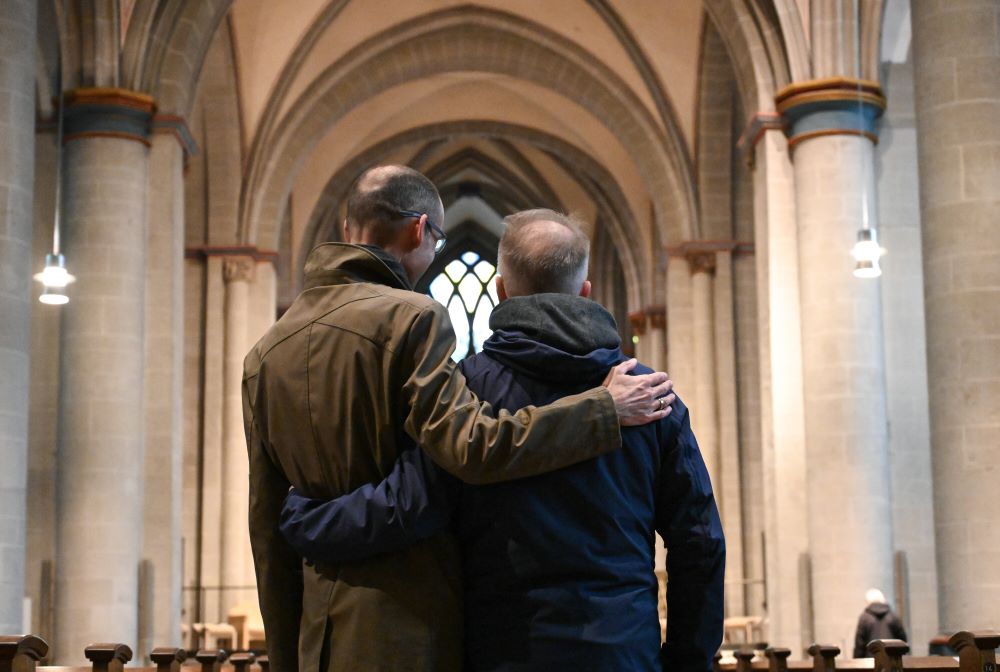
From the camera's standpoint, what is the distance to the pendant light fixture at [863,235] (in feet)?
38.5

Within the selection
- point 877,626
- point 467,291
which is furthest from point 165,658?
point 467,291

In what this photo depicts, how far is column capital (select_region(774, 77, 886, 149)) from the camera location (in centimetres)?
1304

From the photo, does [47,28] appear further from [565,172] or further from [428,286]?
[428,286]

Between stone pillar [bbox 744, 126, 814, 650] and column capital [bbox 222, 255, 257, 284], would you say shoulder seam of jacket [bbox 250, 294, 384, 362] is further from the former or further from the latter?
column capital [bbox 222, 255, 257, 284]

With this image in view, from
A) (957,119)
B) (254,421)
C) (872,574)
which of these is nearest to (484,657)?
(254,421)

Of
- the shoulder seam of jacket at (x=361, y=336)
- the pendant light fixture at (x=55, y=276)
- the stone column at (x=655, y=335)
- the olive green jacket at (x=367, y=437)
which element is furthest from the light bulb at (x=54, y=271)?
the stone column at (x=655, y=335)

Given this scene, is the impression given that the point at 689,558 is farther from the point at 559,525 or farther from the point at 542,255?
the point at 542,255

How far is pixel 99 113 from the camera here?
13070mm

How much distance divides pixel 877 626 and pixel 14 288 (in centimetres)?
681

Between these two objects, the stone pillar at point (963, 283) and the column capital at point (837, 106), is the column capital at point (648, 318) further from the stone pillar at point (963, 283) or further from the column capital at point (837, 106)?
the stone pillar at point (963, 283)

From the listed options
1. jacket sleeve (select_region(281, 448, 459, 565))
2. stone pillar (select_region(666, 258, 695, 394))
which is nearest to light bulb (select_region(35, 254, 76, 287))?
jacket sleeve (select_region(281, 448, 459, 565))

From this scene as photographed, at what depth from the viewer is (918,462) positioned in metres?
13.3

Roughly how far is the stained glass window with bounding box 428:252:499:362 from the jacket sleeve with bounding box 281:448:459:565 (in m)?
31.8

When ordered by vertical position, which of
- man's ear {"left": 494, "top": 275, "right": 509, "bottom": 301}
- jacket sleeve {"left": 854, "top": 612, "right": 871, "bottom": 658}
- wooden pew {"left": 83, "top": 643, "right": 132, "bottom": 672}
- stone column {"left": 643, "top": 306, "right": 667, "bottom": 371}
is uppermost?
stone column {"left": 643, "top": 306, "right": 667, "bottom": 371}
